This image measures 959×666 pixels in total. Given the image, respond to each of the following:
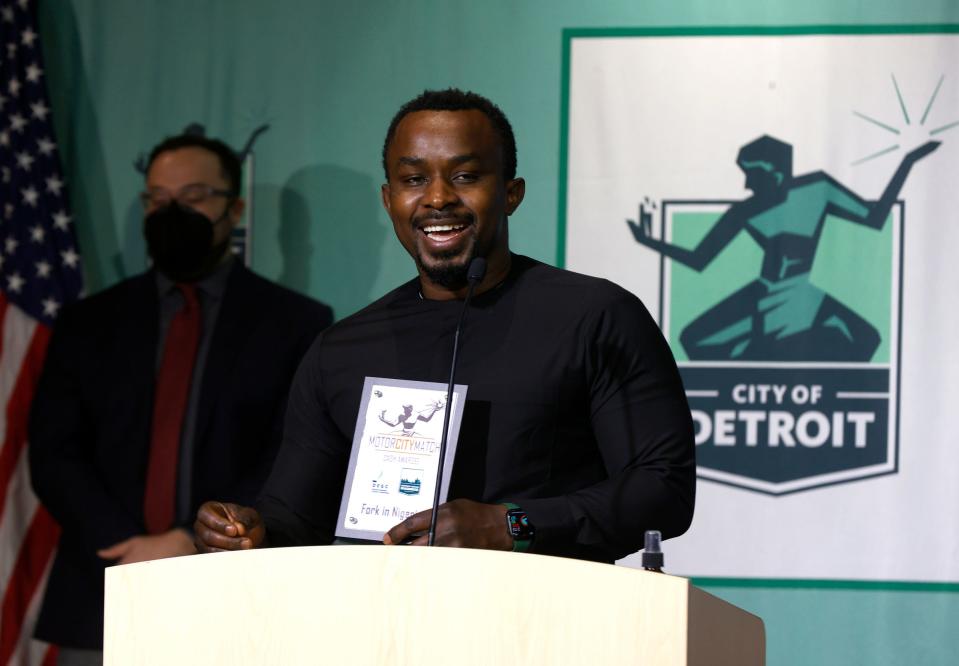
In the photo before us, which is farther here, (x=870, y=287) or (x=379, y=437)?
(x=870, y=287)

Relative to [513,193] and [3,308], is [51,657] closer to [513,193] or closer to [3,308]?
[3,308]

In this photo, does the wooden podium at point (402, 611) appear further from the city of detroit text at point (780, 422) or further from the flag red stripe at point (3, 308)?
the flag red stripe at point (3, 308)

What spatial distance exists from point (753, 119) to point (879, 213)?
20.2 inches

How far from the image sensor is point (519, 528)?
1.86m

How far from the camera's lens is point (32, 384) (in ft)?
14.5

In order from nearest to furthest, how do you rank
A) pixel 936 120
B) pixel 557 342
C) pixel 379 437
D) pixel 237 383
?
pixel 379 437 < pixel 557 342 < pixel 237 383 < pixel 936 120

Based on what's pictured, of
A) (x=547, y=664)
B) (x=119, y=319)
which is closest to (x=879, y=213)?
(x=119, y=319)

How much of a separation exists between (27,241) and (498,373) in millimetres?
2752

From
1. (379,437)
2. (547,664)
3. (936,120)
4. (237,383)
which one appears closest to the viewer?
(547,664)

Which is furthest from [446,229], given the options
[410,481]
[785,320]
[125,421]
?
[785,320]

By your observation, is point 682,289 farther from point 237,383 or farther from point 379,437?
point 379,437

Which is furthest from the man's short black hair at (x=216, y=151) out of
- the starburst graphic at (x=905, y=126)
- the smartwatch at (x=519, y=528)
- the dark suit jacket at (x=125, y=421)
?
the smartwatch at (x=519, y=528)

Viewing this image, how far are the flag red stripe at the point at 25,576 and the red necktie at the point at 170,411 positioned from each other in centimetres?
74

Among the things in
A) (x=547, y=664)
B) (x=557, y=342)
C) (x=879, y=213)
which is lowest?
(x=547, y=664)
